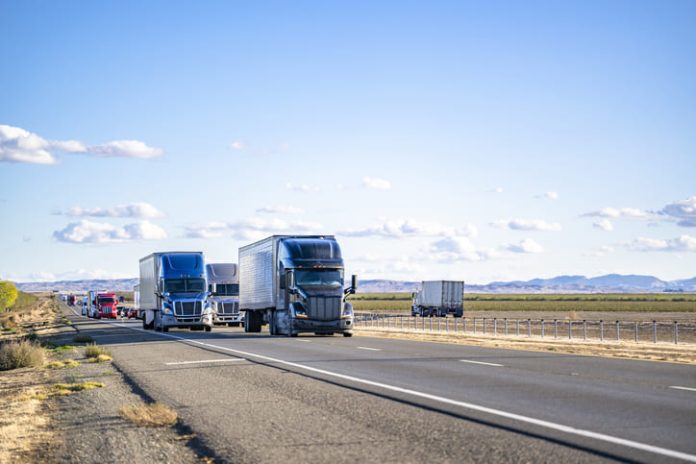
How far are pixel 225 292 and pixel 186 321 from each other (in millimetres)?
8519

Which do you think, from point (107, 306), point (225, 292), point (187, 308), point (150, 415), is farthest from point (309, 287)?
point (107, 306)

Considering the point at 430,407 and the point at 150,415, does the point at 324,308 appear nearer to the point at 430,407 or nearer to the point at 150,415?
the point at 430,407

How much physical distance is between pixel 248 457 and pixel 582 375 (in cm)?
1003

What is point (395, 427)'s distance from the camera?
34.0ft

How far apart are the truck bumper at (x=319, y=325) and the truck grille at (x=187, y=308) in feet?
Answer: 34.6

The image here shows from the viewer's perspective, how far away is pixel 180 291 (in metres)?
45.0

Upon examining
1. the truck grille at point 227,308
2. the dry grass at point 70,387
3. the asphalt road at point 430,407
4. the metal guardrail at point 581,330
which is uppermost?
the truck grille at point 227,308

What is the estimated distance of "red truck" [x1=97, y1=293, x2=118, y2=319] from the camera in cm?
8756

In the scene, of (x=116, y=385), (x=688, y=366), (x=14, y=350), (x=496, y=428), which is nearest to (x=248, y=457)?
(x=496, y=428)

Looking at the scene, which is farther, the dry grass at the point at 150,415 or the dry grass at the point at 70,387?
the dry grass at the point at 70,387

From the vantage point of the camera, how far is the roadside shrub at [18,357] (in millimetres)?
22516

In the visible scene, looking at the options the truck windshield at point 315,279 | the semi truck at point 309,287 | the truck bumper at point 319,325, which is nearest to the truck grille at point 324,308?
the semi truck at point 309,287

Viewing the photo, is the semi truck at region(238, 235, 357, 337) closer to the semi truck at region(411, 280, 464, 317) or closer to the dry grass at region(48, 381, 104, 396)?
the dry grass at region(48, 381, 104, 396)

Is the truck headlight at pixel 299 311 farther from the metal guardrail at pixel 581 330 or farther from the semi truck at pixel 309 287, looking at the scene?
the metal guardrail at pixel 581 330
